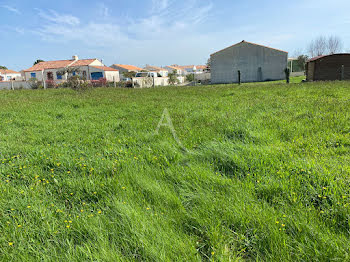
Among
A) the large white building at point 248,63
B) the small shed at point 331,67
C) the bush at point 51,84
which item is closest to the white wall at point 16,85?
the bush at point 51,84

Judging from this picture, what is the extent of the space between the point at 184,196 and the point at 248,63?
111 ft

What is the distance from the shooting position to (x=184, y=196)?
273cm

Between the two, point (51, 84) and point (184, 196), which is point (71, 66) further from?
point (184, 196)

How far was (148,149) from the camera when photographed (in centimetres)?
421

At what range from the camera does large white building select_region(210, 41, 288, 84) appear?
31.8 meters

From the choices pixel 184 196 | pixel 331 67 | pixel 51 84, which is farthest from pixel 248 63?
pixel 184 196

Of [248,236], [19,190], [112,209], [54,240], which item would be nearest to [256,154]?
[248,236]

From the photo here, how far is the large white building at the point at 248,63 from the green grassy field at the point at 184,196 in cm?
2936

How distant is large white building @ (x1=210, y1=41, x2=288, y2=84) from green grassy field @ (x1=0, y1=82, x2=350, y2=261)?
96.3 feet

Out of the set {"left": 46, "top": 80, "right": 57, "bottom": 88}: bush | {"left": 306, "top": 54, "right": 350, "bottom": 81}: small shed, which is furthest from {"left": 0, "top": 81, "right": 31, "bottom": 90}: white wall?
{"left": 306, "top": 54, "right": 350, "bottom": 81}: small shed

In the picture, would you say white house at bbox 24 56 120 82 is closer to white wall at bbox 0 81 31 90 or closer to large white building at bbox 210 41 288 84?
white wall at bbox 0 81 31 90

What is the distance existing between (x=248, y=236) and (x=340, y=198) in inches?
42.1

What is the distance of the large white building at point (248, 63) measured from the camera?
104 feet

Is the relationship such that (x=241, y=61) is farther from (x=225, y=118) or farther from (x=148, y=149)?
(x=148, y=149)
